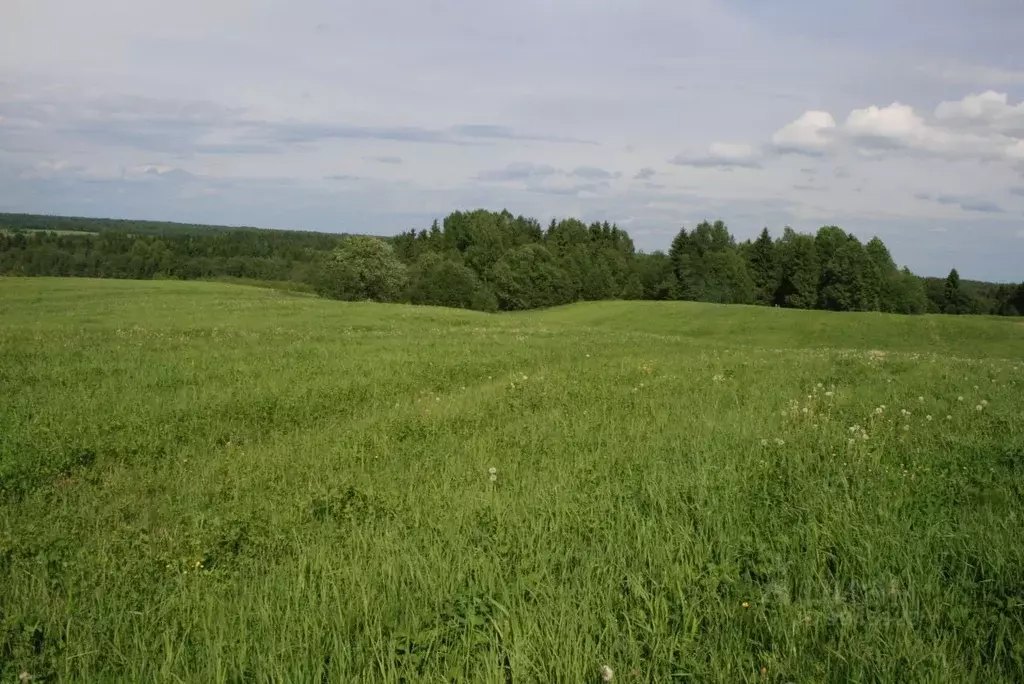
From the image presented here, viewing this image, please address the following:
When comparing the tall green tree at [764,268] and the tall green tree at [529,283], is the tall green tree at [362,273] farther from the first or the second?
the tall green tree at [764,268]

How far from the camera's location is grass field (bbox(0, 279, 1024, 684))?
3.93 m

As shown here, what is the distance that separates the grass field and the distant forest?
3314 inches

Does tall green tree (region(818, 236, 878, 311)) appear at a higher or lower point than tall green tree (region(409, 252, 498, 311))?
higher

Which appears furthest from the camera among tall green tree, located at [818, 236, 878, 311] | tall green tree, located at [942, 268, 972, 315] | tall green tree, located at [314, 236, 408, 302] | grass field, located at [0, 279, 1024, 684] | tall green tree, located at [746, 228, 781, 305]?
tall green tree, located at [942, 268, 972, 315]

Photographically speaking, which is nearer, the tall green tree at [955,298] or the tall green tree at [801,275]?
the tall green tree at [801,275]

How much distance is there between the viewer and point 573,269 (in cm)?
11762

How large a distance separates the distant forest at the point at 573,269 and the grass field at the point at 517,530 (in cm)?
8418

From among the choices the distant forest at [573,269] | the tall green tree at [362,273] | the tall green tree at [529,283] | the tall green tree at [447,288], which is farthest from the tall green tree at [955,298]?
the tall green tree at [362,273]

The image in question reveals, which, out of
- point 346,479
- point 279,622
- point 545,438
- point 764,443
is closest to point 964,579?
point 764,443

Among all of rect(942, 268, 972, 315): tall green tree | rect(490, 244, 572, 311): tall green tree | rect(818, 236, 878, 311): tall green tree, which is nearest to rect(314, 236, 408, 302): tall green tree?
rect(490, 244, 572, 311): tall green tree

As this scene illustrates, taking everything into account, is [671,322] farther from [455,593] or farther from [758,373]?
[455,593]

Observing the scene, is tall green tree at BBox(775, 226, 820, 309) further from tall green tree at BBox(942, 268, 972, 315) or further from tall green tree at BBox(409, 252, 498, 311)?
tall green tree at BBox(409, 252, 498, 311)

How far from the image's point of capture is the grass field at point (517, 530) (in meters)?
3.93

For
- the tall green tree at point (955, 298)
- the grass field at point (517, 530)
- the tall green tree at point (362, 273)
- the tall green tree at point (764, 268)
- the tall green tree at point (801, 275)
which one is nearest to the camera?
the grass field at point (517, 530)
